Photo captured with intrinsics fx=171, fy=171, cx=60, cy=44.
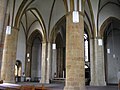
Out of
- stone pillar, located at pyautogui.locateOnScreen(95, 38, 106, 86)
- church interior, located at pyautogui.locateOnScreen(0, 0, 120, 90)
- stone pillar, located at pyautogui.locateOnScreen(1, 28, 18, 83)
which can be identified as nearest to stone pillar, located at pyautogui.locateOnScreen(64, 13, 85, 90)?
church interior, located at pyautogui.locateOnScreen(0, 0, 120, 90)

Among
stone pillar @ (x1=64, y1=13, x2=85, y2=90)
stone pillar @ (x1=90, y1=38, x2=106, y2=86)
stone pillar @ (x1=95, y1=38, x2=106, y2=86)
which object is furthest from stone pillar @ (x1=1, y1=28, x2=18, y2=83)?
stone pillar @ (x1=95, y1=38, x2=106, y2=86)

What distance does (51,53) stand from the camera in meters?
19.6

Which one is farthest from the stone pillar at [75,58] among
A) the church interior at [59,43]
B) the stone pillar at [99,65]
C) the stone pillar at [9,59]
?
the stone pillar at [99,65]

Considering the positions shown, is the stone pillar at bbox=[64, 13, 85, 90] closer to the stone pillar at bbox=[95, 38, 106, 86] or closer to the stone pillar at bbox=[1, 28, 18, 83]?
the stone pillar at bbox=[1, 28, 18, 83]

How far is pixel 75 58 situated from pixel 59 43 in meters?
17.3

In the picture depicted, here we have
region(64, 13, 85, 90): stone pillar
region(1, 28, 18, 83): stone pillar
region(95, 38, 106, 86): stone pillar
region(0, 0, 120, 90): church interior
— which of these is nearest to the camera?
region(64, 13, 85, 90): stone pillar

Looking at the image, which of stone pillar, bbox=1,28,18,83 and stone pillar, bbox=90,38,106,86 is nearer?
stone pillar, bbox=1,28,18,83

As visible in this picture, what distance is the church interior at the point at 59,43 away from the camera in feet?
31.2

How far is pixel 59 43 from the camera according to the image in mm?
26703

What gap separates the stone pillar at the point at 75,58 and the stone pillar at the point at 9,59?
523 centimetres

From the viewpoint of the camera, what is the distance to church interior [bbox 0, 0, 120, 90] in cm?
952

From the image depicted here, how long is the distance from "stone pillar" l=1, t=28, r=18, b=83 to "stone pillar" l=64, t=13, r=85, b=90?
17.2 feet

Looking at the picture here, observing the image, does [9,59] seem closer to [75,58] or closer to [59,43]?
[75,58]

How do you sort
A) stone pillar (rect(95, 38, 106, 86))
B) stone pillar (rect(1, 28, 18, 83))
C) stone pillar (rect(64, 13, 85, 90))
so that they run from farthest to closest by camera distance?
stone pillar (rect(95, 38, 106, 86)), stone pillar (rect(1, 28, 18, 83)), stone pillar (rect(64, 13, 85, 90))
